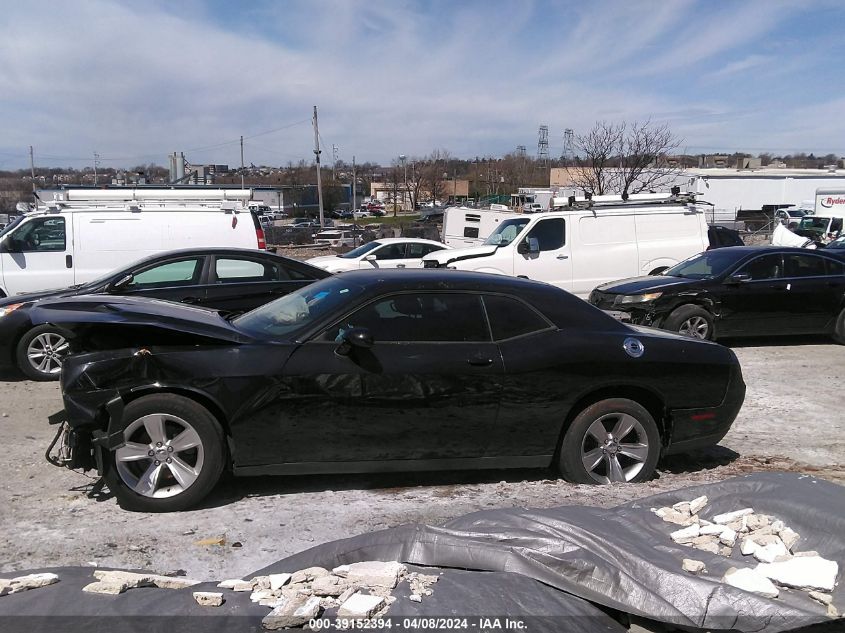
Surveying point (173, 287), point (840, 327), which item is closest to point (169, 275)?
point (173, 287)

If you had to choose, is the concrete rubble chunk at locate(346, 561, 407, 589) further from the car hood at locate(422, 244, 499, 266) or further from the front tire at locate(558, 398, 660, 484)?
the car hood at locate(422, 244, 499, 266)

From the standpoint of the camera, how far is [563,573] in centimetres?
322

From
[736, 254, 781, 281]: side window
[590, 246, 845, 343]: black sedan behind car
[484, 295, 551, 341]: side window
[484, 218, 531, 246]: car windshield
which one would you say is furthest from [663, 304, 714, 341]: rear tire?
[484, 295, 551, 341]: side window

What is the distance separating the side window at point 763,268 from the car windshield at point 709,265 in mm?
187

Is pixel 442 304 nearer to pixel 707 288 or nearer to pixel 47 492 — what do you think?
pixel 47 492

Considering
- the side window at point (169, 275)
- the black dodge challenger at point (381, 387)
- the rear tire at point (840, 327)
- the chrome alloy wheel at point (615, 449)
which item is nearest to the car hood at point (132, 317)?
the black dodge challenger at point (381, 387)

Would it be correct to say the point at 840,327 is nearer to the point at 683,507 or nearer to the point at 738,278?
the point at 738,278

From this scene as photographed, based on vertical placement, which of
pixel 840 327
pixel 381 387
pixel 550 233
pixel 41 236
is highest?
pixel 41 236

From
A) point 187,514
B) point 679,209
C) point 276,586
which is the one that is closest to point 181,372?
point 187,514

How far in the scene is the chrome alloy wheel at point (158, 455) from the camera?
4285 mm

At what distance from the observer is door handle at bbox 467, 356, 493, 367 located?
4.68 metres

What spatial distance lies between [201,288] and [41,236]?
123 inches

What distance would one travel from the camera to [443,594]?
9.96 feet

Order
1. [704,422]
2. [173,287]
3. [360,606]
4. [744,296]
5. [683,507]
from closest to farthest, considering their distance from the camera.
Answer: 1. [360,606]
2. [683,507]
3. [704,422]
4. [173,287]
5. [744,296]
